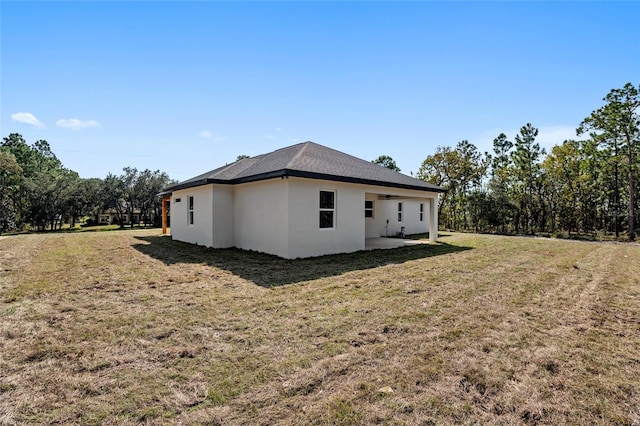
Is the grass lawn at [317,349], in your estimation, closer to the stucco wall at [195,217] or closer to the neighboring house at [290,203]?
the neighboring house at [290,203]

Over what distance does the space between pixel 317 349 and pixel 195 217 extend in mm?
10062

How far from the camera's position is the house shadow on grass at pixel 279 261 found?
6742 mm

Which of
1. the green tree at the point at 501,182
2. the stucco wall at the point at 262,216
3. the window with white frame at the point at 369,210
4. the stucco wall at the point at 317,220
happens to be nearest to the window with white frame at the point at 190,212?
the stucco wall at the point at 262,216

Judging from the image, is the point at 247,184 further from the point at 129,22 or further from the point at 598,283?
the point at 598,283

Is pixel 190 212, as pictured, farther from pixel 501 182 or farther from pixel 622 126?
pixel 622 126

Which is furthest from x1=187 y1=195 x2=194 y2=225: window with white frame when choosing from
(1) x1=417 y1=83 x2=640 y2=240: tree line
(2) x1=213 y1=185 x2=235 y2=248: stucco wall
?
(1) x1=417 y1=83 x2=640 y2=240: tree line

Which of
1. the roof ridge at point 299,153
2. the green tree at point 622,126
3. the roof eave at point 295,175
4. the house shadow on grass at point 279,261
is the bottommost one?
the house shadow on grass at point 279,261

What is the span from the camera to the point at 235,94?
13172mm

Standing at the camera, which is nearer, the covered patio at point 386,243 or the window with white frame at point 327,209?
the window with white frame at point 327,209

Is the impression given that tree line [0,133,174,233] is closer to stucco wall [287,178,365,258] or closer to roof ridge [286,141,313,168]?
roof ridge [286,141,313,168]

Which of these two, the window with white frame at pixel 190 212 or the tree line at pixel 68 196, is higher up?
the tree line at pixel 68 196

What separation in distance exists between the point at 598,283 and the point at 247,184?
366 inches

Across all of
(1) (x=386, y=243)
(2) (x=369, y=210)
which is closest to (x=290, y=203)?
(1) (x=386, y=243)

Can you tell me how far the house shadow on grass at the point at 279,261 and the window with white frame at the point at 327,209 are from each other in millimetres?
1002
